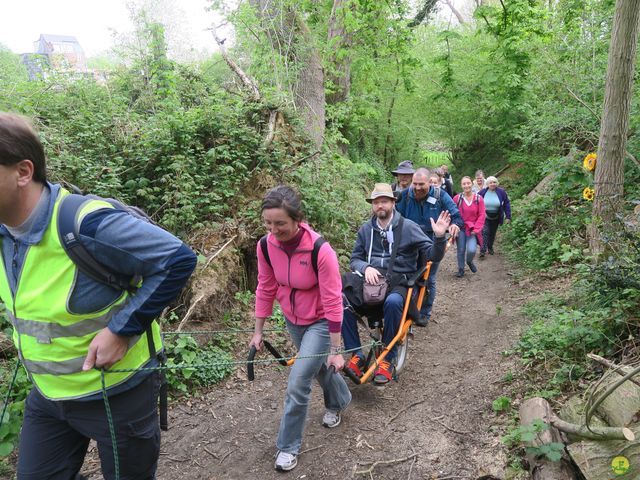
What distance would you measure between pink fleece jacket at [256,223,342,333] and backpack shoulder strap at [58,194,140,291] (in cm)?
160

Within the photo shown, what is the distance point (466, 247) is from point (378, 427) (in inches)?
236

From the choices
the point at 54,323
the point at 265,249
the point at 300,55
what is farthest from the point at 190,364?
the point at 300,55

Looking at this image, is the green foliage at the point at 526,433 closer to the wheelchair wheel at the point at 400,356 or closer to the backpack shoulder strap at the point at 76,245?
the wheelchair wheel at the point at 400,356

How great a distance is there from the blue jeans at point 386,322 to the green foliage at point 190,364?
4.16 ft

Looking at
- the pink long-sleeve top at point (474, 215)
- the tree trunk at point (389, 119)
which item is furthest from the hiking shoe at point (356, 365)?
the tree trunk at point (389, 119)

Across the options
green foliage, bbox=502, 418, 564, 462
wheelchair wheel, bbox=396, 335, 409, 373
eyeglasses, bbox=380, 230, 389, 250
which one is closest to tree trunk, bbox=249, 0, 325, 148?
eyeglasses, bbox=380, 230, 389, 250

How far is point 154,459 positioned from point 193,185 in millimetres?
4701

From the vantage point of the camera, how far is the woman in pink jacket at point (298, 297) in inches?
120

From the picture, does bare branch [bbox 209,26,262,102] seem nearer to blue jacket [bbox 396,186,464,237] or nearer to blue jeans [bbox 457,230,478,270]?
blue jacket [bbox 396,186,464,237]

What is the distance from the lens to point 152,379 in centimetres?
203

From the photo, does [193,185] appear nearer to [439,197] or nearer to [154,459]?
[439,197]

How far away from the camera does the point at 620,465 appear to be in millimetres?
2568

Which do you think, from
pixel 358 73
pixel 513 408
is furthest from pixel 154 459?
pixel 358 73

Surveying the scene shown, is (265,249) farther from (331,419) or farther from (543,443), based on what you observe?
(543,443)
